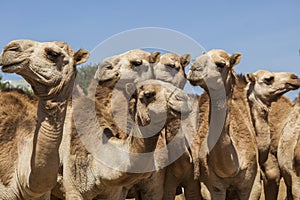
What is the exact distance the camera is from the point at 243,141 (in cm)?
891

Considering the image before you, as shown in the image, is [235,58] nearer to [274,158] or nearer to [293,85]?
[293,85]

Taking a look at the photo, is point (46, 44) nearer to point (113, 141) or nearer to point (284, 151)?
point (113, 141)

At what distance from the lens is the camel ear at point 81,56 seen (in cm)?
588

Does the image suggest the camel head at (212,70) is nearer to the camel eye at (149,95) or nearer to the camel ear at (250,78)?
the camel eye at (149,95)

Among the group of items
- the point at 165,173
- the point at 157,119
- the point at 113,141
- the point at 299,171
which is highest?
the point at 157,119

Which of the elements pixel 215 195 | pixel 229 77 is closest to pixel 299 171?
pixel 215 195

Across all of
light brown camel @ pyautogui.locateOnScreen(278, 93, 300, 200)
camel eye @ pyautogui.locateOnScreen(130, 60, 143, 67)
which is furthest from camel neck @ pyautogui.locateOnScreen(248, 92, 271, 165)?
camel eye @ pyautogui.locateOnScreen(130, 60, 143, 67)

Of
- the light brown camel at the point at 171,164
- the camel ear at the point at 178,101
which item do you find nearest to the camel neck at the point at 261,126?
the light brown camel at the point at 171,164

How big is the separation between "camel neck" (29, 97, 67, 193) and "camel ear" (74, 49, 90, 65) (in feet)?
1.70

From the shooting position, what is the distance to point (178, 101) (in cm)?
603


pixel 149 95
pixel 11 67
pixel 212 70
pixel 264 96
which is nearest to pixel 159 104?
pixel 149 95

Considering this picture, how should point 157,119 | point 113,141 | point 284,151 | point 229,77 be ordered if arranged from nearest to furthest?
point 157,119 < point 113,141 < point 229,77 < point 284,151

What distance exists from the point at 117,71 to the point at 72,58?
2.81 metres

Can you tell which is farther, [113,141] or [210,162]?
[210,162]
